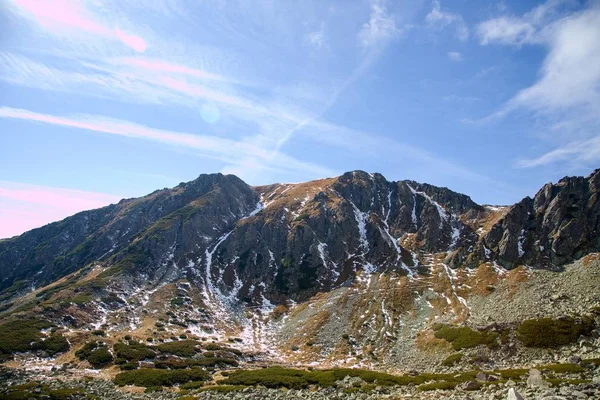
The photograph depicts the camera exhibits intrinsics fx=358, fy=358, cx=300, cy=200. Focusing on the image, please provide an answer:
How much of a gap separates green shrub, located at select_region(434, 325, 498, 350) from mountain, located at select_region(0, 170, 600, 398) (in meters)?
0.41

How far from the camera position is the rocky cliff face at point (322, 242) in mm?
120625

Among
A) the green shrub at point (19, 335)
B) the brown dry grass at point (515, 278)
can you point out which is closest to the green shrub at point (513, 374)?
the brown dry grass at point (515, 278)

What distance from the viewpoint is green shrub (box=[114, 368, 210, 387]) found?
5694 centimetres

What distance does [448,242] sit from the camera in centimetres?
14638

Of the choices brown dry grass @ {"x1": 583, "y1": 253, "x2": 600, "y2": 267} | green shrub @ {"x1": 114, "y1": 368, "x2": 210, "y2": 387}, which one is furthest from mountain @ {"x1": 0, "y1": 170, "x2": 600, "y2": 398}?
green shrub @ {"x1": 114, "y1": 368, "x2": 210, "y2": 387}

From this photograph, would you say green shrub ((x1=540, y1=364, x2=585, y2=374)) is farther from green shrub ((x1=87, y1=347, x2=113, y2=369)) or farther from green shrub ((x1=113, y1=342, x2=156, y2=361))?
green shrub ((x1=87, y1=347, x2=113, y2=369))

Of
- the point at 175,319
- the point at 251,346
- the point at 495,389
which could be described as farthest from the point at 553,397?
the point at 175,319

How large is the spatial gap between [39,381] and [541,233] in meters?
136

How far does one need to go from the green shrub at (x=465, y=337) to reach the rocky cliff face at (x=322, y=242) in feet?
154

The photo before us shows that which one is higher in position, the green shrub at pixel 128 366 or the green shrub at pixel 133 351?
the green shrub at pixel 133 351

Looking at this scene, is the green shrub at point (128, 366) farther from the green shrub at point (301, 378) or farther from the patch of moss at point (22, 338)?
the green shrub at point (301, 378)

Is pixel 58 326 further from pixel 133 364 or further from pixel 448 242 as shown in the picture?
pixel 448 242

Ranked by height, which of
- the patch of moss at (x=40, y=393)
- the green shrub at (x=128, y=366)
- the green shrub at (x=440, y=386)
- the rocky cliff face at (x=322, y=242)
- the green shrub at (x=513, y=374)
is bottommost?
the green shrub at (x=128, y=366)

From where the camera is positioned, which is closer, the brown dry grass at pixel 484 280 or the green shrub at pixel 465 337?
the green shrub at pixel 465 337
